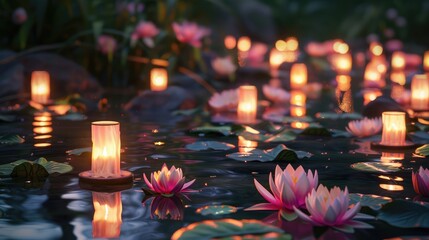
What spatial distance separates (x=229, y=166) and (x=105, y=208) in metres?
1.06

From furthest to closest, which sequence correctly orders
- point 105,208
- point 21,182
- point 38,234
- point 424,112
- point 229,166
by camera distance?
point 424,112 → point 229,166 → point 21,182 → point 105,208 → point 38,234

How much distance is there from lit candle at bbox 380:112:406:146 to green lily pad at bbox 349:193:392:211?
1.51 m

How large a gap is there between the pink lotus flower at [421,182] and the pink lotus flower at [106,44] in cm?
508

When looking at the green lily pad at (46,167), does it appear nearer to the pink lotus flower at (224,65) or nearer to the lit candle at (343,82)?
the pink lotus flower at (224,65)

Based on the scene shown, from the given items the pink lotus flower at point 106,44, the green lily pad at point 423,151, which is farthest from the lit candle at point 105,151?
the pink lotus flower at point 106,44

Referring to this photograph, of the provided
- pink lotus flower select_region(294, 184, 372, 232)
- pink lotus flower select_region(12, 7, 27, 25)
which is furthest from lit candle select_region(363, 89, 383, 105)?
pink lotus flower select_region(294, 184, 372, 232)

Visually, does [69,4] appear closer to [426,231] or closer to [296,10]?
[426,231]

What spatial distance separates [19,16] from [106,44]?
0.92 m

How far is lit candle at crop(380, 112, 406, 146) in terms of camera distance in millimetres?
4605

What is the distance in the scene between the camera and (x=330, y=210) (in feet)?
8.70

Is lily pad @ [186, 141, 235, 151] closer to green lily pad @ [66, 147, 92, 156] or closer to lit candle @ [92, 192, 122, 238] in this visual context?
green lily pad @ [66, 147, 92, 156]

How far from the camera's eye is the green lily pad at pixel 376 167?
385cm

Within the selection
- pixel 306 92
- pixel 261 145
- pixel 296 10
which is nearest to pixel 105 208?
pixel 261 145

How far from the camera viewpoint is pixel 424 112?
6.69 metres
